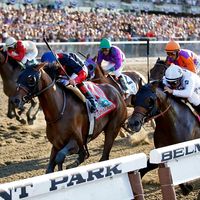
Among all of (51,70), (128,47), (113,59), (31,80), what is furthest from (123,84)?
(128,47)

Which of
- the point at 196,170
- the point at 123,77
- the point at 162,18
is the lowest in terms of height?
the point at 162,18

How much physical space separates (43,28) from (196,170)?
48.0 ft

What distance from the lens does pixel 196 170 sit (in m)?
3.84

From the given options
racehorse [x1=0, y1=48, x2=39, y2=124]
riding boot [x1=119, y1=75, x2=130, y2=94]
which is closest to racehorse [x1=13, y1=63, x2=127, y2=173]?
riding boot [x1=119, y1=75, x2=130, y2=94]

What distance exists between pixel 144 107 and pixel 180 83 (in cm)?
70

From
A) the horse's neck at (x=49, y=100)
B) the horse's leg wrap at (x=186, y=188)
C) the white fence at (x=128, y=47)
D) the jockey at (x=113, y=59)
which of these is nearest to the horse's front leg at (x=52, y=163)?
the horse's neck at (x=49, y=100)

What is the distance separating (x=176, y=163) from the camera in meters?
3.63

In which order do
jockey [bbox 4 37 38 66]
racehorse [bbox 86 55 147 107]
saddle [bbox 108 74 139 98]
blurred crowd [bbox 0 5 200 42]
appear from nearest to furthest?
Result: racehorse [bbox 86 55 147 107], saddle [bbox 108 74 139 98], jockey [bbox 4 37 38 66], blurred crowd [bbox 0 5 200 42]

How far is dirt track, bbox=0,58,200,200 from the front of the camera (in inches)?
240

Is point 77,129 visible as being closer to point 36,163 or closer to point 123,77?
point 36,163

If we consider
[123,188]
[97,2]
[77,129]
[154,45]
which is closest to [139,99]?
[77,129]

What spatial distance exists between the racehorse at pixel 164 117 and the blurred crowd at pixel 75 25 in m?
9.72

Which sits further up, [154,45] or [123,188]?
[123,188]

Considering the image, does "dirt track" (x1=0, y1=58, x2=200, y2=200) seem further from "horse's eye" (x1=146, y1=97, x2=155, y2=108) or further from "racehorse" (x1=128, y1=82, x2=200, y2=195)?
"horse's eye" (x1=146, y1=97, x2=155, y2=108)
